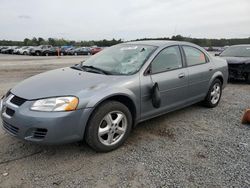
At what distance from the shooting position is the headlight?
2.95 metres

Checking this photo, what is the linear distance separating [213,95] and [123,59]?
2480mm

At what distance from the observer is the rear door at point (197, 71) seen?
466 centimetres

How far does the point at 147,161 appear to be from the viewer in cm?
320

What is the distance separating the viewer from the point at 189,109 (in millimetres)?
5449

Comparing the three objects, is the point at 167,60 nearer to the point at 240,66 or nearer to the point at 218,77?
the point at 218,77

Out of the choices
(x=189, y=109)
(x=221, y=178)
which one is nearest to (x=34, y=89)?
(x=221, y=178)

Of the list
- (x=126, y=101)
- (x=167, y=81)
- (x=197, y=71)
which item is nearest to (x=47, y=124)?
(x=126, y=101)

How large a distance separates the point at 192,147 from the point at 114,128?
1182mm

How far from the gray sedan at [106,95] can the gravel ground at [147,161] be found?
32 centimetres

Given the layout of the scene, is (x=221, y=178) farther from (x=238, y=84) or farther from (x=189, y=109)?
(x=238, y=84)

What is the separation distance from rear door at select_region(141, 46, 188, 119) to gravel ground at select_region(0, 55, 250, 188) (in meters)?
0.45

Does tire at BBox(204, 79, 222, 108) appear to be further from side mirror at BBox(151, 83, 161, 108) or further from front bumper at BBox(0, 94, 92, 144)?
front bumper at BBox(0, 94, 92, 144)

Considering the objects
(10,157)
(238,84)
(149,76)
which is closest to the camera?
(10,157)

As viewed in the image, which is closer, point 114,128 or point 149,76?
point 114,128
